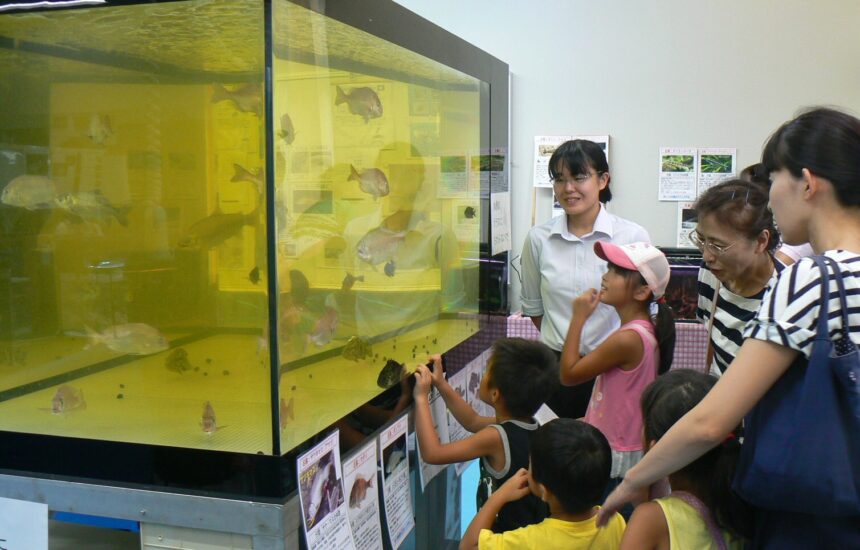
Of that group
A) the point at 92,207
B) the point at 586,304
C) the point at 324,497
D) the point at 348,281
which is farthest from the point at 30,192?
the point at 586,304

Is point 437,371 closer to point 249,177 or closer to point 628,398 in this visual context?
point 628,398

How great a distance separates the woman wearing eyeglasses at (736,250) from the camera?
1.70 m

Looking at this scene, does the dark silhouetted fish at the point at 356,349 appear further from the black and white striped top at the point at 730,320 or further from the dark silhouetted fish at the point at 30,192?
the black and white striped top at the point at 730,320

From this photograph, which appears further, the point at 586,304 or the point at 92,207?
the point at 586,304

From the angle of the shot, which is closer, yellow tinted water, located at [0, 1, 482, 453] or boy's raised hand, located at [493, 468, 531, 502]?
yellow tinted water, located at [0, 1, 482, 453]

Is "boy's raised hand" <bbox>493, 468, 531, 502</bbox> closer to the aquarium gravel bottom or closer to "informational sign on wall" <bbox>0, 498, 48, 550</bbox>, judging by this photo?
the aquarium gravel bottom

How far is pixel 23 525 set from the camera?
50.6 inches

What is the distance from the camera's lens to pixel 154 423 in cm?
130

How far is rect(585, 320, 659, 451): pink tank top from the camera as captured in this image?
187cm

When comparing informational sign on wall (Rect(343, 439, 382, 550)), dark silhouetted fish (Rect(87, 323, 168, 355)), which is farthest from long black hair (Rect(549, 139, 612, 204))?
dark silhouetted fish (Rect(87, 323, 168, 355))

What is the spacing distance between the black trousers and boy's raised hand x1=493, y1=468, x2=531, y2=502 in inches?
29.1

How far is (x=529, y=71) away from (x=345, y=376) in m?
3.05

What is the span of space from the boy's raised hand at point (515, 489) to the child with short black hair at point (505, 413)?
0.11 m

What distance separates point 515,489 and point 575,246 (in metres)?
1.03
